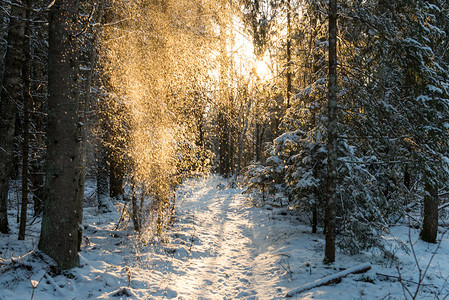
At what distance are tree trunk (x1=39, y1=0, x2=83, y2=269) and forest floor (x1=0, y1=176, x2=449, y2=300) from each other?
16.0 inches

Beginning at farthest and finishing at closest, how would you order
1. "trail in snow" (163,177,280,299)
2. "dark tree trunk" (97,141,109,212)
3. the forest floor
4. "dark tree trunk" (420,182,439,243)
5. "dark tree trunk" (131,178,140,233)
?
"dark tree trunk" (97,141,109,212) → "dark tree trunk" (420,182,439,243) → "dark tree trunk" (131,178,140,233) → "trail in snow" (163,177,280,299) → the forest floor

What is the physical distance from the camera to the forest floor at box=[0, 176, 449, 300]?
4.43 metres

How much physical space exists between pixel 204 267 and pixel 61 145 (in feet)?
15.0

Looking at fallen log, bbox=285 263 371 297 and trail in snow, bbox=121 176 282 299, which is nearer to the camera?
fallen log, bbox=285 263 371 297

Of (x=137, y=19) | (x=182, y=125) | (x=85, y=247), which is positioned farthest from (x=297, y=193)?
(x=137, y=19)

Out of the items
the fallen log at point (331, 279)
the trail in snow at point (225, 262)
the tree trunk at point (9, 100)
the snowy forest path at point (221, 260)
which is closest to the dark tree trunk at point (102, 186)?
the snowy forest path at point (221, 260)

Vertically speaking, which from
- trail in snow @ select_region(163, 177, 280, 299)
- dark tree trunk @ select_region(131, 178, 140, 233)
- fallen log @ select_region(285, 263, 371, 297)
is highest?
dark tree trunk @ select_region(131, 178, 140, 233)

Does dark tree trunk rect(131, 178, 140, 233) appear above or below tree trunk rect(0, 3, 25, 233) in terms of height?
below

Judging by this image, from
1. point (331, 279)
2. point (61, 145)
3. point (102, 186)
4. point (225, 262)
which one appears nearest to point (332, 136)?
point (331, 279)

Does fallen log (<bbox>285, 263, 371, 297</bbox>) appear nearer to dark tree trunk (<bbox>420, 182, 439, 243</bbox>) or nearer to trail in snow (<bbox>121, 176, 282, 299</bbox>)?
trail in snow (<bbox>121, 176, 282, 299</bbox>)

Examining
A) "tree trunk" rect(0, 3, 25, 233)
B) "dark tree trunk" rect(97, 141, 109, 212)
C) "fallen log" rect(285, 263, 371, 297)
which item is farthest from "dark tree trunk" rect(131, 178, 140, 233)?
"fallen log" rect(285, 263, 371, 297)

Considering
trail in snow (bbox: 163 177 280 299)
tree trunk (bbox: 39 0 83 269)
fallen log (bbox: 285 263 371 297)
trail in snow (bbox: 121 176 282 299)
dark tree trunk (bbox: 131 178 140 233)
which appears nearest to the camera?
tree trunk (bbox: 39 0 83 269)

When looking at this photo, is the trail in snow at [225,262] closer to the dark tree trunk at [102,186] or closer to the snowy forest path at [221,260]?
the snowy forest path at [221,260]

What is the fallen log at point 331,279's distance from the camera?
5.14 m
